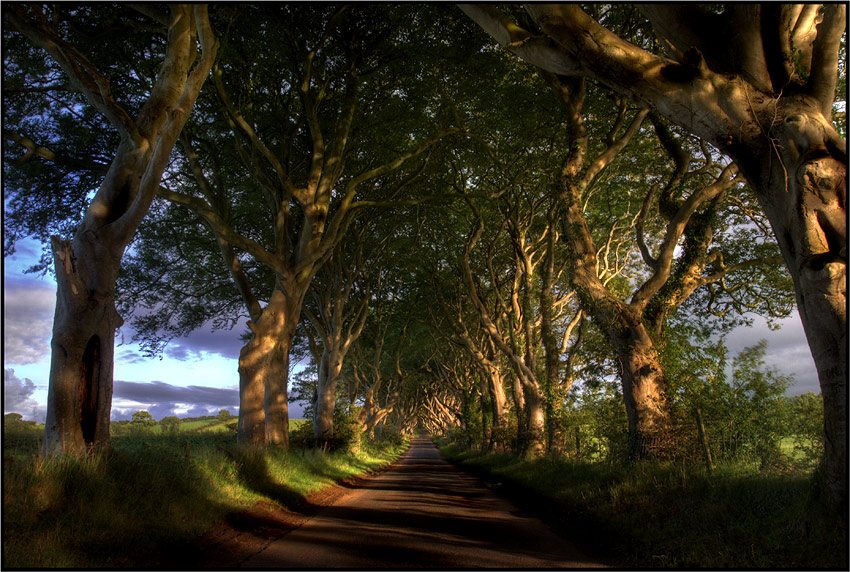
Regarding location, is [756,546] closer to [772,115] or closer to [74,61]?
[772,115]

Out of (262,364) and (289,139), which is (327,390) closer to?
(262,364)

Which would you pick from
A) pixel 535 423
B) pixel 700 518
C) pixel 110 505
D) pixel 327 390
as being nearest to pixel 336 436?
pixel 327 390

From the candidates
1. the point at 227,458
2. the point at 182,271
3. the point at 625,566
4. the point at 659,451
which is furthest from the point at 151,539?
the point at 182,271

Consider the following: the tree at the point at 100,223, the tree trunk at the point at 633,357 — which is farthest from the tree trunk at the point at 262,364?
the tree trunk at the point at 633,357

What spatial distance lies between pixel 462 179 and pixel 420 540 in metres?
14.5

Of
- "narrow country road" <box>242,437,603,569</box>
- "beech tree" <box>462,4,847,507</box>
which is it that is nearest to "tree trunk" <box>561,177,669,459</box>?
"narrow country road" <box>242,437,603,569</box>

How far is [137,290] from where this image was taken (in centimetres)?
1955

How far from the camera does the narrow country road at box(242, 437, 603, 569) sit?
5.70 metres

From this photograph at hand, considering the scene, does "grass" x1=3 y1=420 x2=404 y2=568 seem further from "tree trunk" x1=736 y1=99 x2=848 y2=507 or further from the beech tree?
the beech tree

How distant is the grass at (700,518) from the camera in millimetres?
5137

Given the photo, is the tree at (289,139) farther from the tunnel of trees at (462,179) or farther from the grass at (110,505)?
the grass at (110,505)

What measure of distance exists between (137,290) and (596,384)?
1676 centimetres

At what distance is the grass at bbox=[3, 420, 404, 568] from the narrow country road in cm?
122

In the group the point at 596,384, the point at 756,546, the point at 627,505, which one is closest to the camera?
the point at 756,546
